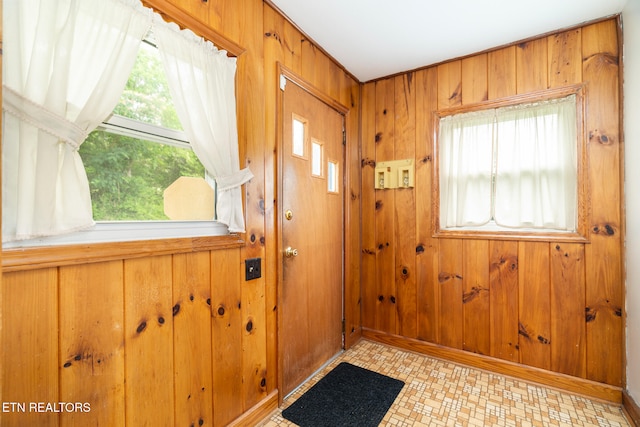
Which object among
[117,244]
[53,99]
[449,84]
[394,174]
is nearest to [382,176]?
[394,174]

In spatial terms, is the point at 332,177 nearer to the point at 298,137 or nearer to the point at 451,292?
the point at 298,137

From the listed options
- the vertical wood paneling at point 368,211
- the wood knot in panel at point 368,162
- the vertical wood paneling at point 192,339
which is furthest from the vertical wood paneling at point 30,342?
the wood knot in panel at point 368,162

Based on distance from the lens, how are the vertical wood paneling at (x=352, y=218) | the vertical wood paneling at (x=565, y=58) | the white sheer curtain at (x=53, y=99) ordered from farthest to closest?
the vertical wood paneling at (x=352, y=218), the vertical wood paneling at (x=565, y=58), the white sheer curtain at (x=53, y=99)

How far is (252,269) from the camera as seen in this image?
1.60 meters

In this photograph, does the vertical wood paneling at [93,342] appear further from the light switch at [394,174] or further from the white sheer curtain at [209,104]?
the light switch at [394,174]

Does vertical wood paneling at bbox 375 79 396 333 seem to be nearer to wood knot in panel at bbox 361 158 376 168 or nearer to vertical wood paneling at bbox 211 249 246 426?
wood knot in panel at bbox 361 158 376 168

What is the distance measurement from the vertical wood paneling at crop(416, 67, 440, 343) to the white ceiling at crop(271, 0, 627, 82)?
267 mm

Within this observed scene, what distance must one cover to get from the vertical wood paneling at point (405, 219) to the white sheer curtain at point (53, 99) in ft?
6.92

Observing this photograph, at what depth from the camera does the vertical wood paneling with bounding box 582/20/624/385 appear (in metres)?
1.79

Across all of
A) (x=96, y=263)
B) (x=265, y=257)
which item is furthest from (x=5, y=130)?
(x=265, y=257)

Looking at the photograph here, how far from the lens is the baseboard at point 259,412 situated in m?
1.52

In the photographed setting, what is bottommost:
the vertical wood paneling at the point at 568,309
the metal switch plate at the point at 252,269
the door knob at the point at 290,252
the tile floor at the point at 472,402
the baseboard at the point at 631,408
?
the tile floor at the point at 472,402

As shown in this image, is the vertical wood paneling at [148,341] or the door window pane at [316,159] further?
the door window pane at [316,159]

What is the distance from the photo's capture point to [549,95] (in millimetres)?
1959
